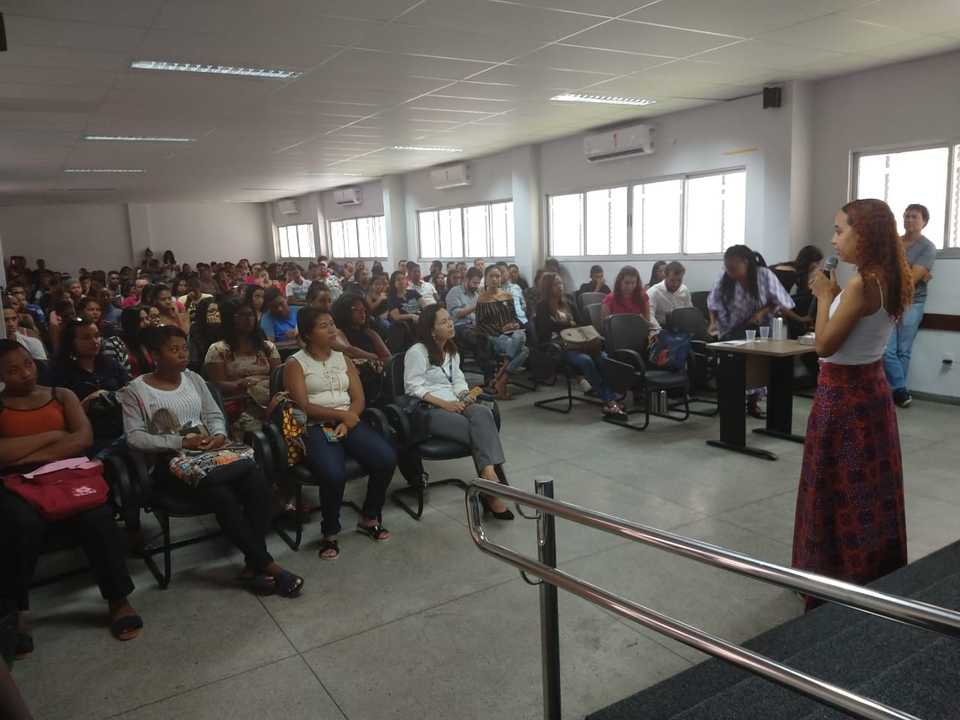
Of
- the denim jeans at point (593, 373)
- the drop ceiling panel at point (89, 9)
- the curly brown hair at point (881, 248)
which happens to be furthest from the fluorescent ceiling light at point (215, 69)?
the curly brown hair at point (881, 248)

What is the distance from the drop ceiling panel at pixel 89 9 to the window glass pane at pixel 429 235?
9685mm

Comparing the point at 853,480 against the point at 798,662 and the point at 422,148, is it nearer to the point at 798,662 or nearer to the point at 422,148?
the point at 798,662

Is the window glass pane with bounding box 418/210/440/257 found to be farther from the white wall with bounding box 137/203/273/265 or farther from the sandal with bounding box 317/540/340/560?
the sandal with bounding box 317/540/340/560

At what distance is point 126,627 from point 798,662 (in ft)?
8.03

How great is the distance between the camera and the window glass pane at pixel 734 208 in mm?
7977

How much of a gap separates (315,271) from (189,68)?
5.97 meters

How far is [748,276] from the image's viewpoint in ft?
18.0

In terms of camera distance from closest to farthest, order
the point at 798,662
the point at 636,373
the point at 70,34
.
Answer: the point at 798,662 → the point at 70,34 → the point at 636,373

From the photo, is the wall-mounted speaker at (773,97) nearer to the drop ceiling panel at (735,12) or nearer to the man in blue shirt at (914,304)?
the man in blue shirt at (914,304)

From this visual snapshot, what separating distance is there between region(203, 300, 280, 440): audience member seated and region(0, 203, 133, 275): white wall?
54.9 ft

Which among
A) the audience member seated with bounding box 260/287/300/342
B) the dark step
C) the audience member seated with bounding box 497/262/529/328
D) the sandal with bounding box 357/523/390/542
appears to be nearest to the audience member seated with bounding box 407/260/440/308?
the audience member seated with bounding box 497/262/529/328

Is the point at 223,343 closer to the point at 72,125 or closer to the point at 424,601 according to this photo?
the point at 424,601

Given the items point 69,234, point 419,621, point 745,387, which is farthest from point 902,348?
point 69,234

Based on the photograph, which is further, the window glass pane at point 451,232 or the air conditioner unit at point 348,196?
the air conditioner unit at point 348,196
